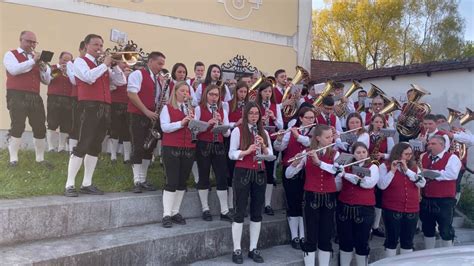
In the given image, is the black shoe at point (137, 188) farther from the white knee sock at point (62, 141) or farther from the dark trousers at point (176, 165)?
the white knee sock at point (62, 141)

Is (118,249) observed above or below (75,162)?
below

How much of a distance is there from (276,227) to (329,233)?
44.9 inches

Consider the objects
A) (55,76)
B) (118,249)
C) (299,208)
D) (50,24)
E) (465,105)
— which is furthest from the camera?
(465,105)

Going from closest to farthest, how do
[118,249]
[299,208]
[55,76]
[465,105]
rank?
[118,249]
[299,208]
[55,76]
[465,105]

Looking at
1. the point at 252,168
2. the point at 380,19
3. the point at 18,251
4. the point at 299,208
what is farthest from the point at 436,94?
the point at 380,19

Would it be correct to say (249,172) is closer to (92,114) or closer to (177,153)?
(177,153)

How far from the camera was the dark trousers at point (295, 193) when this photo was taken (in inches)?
266

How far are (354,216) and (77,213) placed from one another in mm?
3510

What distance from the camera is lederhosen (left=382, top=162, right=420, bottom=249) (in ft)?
21.2

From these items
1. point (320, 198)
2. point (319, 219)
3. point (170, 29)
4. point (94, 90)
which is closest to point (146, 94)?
point (94, 90)

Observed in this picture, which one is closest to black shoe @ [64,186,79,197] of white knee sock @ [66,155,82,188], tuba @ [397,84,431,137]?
white knee sock @ [66,155,82,188]

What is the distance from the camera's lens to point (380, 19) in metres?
28.5

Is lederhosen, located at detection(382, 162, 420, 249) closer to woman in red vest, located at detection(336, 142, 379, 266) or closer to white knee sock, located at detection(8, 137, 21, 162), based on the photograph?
woman in red vest, located at detection(336, 142, 379, 266)

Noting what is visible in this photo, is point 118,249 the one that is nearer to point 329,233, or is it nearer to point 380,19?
point 329,233
